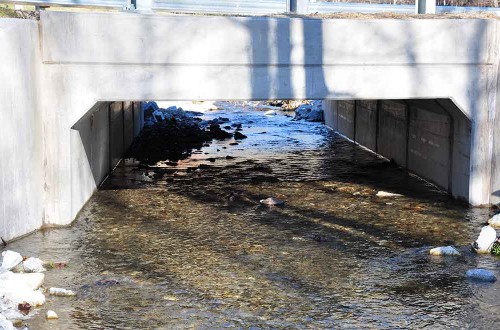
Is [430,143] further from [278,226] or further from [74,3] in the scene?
[74,3]

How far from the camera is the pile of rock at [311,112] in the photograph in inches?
1153

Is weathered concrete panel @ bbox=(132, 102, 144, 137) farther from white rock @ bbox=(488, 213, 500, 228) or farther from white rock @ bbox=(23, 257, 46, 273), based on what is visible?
white rock @ bbox=(23, 257, 46, 273)

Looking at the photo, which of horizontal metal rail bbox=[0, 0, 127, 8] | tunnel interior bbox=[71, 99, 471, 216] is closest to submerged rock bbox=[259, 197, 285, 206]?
tunnel interior bbox=[71, 99, 471, 216]

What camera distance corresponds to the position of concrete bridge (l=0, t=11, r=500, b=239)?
39.0 feet

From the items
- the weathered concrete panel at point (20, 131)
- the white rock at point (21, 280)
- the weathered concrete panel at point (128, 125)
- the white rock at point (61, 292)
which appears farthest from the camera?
the weathered concrete panel at point (128, 125)

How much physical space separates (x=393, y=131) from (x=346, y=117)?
5119mm

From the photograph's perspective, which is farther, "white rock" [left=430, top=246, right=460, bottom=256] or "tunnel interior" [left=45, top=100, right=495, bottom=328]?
"white rock" [left=430, top=246, right=460, bottom=256]

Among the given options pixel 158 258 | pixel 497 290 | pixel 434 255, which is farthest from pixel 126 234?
pixel 497 290

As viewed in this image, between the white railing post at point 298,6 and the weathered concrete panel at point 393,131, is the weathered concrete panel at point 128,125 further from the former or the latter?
the weathered concrete panel at point 393,131

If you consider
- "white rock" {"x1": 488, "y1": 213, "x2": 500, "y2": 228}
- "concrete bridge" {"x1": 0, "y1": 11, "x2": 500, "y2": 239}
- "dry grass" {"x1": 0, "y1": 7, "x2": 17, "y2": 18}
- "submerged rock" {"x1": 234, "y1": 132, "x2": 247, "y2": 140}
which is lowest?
"submerged rock" {"x1": 234, "y1": 132, "x2": 247, "y2": 140}

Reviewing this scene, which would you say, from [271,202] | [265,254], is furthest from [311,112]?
[265,254]

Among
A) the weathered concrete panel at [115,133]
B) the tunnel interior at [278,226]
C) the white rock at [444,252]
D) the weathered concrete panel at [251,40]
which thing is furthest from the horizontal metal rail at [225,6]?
the white rock at [444,252]

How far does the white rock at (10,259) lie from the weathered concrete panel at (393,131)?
10.6 metres

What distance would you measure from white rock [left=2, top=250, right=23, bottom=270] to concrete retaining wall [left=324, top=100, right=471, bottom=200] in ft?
27.0
